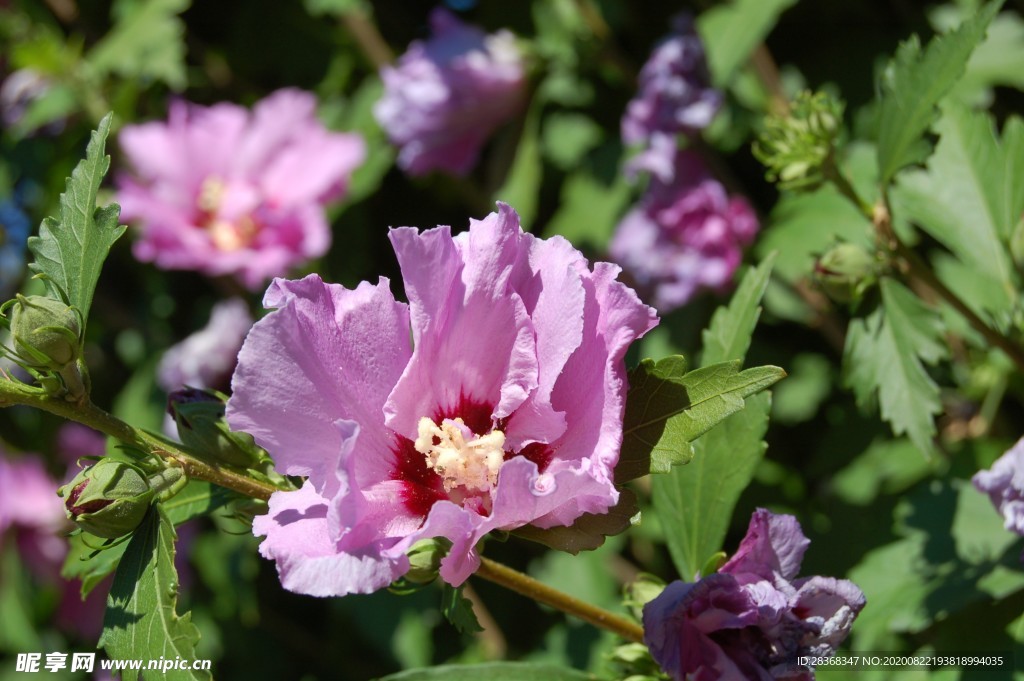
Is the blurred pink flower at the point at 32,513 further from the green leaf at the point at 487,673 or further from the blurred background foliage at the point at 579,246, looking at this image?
the green leaf at the point at 487,673

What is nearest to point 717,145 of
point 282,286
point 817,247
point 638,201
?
point 638,201

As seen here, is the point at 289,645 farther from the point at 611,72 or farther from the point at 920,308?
the point at 920,308

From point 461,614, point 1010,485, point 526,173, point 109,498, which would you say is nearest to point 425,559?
point 461,614

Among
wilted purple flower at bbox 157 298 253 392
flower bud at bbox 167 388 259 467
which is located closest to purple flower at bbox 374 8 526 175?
wilted purple flower at bbox 157 298 253 392

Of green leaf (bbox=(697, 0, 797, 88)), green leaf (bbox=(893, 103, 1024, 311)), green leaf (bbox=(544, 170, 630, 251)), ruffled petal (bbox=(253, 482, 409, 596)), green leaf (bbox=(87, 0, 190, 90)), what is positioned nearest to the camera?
ruffled petal (bbox=(253, 482, 409, 596))

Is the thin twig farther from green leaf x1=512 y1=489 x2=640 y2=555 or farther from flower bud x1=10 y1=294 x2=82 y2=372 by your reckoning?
green leaf x1=512 y1=489 x2=640 y2=555

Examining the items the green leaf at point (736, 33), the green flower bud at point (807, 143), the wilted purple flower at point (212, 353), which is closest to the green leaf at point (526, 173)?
the green leaf at point (736, 33)
